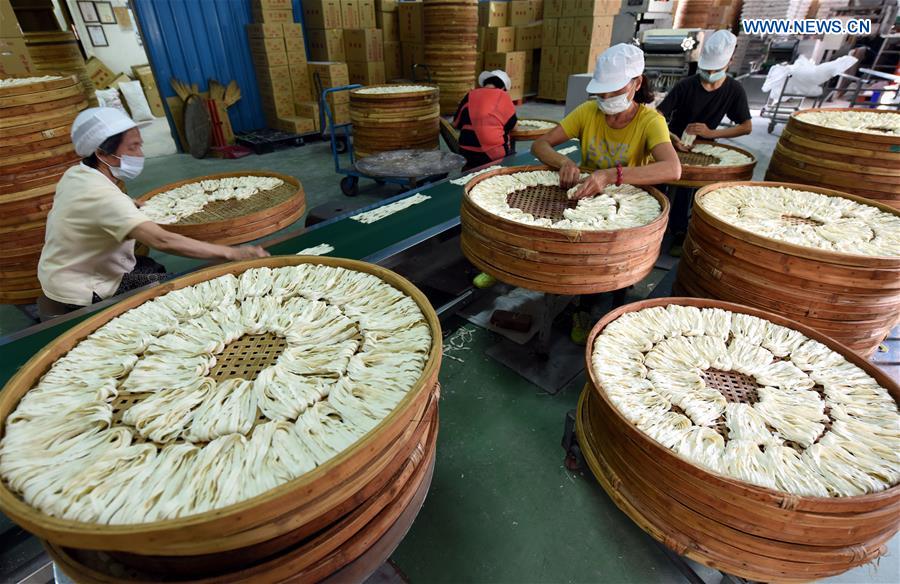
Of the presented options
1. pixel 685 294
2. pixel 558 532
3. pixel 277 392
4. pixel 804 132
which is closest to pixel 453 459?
pixel 558 532

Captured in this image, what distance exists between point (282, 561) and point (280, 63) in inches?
343

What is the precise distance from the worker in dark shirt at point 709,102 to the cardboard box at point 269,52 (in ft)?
22.3

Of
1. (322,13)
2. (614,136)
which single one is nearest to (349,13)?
(322,13)

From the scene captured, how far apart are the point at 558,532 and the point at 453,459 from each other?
23.3 inches

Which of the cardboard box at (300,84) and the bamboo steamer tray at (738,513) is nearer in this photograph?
the bamboo steamer tray at (738,513)

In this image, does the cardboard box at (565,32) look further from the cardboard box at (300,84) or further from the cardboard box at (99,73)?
the cardboard box at (99,73)

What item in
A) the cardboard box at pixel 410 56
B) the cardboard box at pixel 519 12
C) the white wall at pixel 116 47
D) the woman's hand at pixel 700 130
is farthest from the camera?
the cardboard box at pixel 519 12

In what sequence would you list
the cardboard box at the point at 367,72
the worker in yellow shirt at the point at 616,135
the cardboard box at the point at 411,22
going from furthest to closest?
the cardboard box at the point at 411,22, the cardboard box at the point at 367,72, the worker in yellow shirt at the point at 616,135

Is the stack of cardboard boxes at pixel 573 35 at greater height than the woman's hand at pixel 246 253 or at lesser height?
greater

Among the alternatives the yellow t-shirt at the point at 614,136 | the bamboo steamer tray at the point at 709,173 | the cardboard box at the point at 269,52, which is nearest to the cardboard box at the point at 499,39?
the cardboard box at the point at 269,52

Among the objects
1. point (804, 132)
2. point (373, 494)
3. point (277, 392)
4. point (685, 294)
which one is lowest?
point (685, 294)

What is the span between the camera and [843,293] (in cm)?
175

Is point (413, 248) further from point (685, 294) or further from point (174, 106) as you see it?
point (174, 106)

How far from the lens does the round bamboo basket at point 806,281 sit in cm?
169
